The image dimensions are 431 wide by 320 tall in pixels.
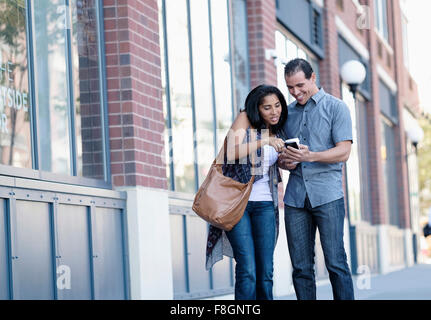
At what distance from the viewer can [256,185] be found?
594cm

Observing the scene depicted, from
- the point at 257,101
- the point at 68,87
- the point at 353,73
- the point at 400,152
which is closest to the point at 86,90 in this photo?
the point at 68,87

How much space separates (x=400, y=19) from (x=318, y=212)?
78.1ft

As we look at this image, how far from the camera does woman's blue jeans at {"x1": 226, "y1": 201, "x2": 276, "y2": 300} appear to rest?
585 cm

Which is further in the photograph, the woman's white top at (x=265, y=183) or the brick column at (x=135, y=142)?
the brick column at (x=135, y=142)

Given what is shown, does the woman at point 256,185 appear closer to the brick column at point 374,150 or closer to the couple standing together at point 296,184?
the couple standing together at point 296,184

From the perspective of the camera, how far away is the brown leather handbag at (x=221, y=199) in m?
5.80

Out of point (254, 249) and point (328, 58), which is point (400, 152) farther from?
point (254, 249)

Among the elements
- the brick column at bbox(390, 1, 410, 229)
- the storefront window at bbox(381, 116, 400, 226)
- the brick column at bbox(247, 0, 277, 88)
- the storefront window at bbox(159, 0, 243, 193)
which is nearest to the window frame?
the storefront window at bbox(159, 0, 243, 193)

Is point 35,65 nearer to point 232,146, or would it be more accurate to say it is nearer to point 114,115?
point 114,115

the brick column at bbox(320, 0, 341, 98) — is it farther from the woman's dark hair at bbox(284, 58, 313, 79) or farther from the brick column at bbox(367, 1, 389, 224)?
the woman's dark hair at bbox(284, 58, 313, 79)

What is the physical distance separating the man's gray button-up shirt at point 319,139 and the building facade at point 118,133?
6.32 feet

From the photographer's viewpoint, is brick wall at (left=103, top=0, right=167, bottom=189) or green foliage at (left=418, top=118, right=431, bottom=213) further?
green foliage at (left=418, top=118, right=431, bottom=213)

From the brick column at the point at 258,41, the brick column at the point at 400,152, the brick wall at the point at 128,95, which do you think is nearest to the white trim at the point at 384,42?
the brick column at the point at 400,152
